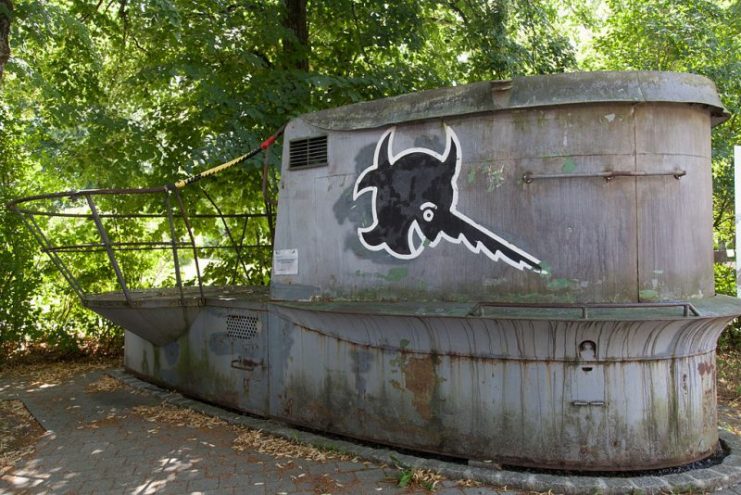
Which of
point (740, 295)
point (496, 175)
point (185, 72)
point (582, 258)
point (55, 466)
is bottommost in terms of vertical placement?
point (55, 466)

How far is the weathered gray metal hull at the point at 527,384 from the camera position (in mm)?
4281

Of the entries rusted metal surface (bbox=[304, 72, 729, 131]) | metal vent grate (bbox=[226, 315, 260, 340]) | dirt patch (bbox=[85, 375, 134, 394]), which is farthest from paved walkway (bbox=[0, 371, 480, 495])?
rusted metal surface (bbox=[304, 72, 729, 131])

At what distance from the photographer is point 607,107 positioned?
431cm

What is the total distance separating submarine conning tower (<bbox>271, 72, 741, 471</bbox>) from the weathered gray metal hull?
12mm

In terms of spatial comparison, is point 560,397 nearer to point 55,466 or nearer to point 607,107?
point 607,107

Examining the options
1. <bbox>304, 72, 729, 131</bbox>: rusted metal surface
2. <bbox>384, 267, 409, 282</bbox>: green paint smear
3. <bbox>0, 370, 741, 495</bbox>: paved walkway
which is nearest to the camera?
<bbox>304, 72, 729, 131</bbox>: rusted metal surface

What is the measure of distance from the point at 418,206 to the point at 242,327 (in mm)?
2463

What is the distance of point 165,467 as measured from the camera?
16.0 feet

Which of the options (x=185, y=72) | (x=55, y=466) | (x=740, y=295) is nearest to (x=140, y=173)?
(x=185, y=72)

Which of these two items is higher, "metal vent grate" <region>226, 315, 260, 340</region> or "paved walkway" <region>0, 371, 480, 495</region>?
"metal vent grate" <region>226, 315, 260, 340</region>

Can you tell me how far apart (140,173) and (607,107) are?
22.1ft

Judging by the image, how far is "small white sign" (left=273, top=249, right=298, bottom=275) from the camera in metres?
5.60

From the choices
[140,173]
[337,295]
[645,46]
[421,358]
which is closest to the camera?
[421,358]

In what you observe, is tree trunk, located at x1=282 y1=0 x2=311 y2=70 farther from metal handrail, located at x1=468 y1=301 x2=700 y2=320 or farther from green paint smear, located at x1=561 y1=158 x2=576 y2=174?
metal handrail, located at x1=468 y1=301 x2=700 y2=320
